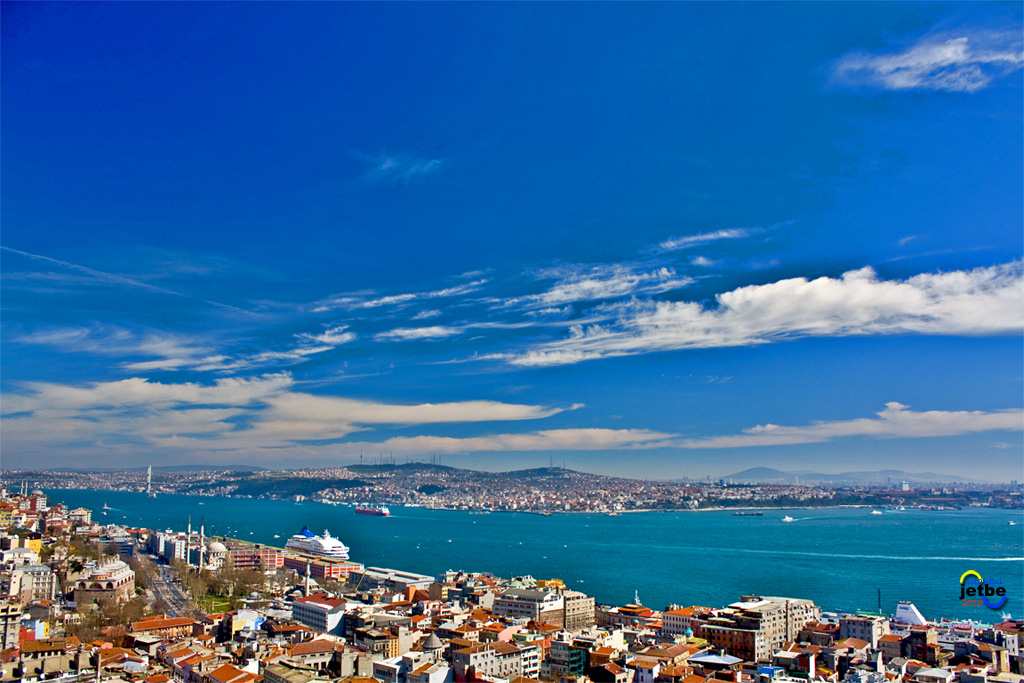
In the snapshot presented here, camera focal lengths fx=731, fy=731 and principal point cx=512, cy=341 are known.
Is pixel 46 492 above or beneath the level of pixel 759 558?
above

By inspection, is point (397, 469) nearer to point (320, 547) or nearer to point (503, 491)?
point (503, 491)

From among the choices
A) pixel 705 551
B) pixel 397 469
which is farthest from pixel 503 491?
pixel 705 551

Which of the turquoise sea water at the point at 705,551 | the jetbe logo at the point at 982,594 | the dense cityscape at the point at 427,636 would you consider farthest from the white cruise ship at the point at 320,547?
the jetbe logo at the point at 982,594

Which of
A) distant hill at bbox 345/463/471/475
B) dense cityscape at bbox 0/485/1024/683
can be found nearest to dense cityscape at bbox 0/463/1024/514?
distant hill at bbox 345/463/471/475

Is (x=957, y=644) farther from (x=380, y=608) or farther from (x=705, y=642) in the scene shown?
(x=380, y=608)

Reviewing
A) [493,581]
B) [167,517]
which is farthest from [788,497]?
[493,581]

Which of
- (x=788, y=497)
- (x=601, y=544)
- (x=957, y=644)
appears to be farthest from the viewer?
(x=788, y=497)

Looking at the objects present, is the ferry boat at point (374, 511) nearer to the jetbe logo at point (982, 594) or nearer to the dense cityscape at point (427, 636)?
the dense cityscape at point (427, 636)
